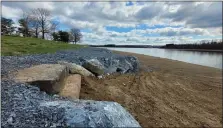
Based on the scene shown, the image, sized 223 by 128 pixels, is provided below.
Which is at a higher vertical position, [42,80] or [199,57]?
[42,80]

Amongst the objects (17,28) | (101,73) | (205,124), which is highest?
(17,28)

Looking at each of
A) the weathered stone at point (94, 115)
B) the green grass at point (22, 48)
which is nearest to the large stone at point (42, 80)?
the weathered stone at point (94, 115)

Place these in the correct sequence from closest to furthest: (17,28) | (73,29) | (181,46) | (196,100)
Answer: (196,100)
(17,28)
(73,29)
(181,46)

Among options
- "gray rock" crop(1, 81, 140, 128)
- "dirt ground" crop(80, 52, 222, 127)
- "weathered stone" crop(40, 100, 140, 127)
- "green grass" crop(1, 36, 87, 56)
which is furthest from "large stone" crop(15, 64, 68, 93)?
"green grass" crop(1, 36, 87, 56)

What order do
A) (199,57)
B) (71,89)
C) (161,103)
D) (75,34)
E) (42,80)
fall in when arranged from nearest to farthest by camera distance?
1. (42,80)
2. (71,89)
3. (161,103)
4. (199,57)
5. (75,34)

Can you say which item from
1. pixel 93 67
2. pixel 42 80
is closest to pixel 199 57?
pixel 93 67

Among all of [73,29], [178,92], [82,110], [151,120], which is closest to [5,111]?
[82,110]

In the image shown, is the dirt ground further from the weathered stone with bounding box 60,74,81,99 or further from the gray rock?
the gray rock

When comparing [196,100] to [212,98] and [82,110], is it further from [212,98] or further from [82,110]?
[82,110]

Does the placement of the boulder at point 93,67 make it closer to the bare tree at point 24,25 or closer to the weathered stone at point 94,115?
the weathered stone at point 94,115

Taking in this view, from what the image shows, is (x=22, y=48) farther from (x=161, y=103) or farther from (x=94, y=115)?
(x=94, y=115)

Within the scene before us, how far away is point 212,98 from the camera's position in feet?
30.1

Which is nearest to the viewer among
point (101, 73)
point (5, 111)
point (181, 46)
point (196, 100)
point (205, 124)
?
A: point (5, 111)

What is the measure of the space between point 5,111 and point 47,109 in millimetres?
574
